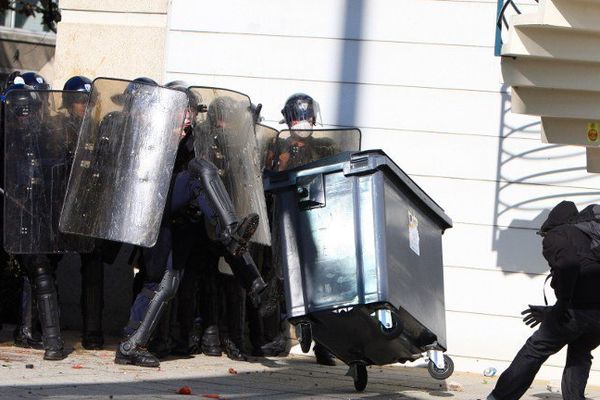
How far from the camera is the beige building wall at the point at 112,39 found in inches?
428

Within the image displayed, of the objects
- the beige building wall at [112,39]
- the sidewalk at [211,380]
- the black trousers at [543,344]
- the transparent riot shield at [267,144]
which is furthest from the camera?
the beige building wall at [112,39]

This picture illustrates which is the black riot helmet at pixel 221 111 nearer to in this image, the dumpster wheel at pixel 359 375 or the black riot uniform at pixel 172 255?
the black riot uniform at pixel 172 255

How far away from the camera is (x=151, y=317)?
28.0 ft

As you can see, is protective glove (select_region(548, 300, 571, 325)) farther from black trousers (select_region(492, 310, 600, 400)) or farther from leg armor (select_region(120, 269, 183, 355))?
leg armor (select_region(120, 269, 183, 355))

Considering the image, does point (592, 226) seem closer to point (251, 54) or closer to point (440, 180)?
point (440, 180)

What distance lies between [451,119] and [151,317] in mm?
3198

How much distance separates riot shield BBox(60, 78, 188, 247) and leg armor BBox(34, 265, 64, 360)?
475 mm

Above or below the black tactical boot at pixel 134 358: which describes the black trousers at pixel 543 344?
above

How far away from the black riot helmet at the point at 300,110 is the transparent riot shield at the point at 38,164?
1808mm

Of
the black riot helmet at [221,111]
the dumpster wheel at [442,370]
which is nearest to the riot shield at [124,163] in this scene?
the black riot helmet at [221,111]

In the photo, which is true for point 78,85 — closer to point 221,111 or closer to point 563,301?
point 221,111

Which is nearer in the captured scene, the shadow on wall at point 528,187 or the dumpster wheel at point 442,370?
the dumpster wheel at point 442,370

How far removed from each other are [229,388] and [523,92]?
334 cm

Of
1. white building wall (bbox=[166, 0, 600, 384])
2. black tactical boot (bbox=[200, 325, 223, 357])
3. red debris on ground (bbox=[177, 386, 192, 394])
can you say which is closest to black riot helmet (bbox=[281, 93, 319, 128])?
white building wall (bbox=[166, 0, 600, 384])
